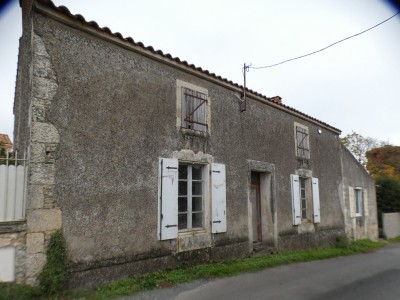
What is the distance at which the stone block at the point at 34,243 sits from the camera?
13.3ft

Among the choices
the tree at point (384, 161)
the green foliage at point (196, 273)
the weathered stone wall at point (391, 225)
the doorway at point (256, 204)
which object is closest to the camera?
the green foliage at point (196, 273)

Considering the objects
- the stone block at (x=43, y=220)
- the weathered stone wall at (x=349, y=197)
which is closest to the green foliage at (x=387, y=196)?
the weathered stone wall at (x=349, y=197)

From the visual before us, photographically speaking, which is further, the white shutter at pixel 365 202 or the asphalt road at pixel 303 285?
the white shutter at pixel 365 202

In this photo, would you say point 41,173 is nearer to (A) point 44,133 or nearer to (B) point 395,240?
(A) point 44,133

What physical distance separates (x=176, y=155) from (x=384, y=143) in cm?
2705

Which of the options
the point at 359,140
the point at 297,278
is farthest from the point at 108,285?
the point at 359,140

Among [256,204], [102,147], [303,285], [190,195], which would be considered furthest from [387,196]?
[102,147]

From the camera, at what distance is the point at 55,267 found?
13.8 ft

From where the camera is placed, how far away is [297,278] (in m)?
6.12

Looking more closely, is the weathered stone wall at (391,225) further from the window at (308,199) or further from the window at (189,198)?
the window at (189,198)

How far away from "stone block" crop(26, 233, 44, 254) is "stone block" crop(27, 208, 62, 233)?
0.07 m

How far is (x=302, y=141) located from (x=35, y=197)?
26.7 ft

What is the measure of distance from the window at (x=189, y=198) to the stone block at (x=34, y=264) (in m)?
1.96

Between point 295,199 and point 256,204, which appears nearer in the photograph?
point 256,204
